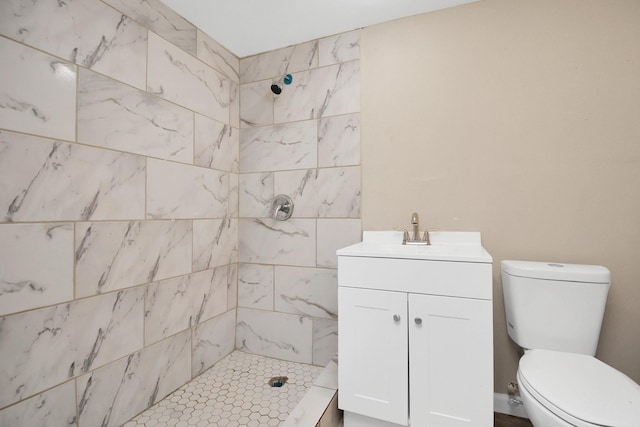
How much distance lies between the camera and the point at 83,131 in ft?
4.01

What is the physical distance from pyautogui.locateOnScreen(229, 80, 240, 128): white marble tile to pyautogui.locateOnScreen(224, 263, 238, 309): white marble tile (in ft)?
3.45

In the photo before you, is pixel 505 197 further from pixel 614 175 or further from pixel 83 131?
pixel 83 131

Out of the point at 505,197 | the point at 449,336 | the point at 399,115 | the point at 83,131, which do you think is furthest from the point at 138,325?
the point at 505,197

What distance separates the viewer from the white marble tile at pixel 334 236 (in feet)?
6.05

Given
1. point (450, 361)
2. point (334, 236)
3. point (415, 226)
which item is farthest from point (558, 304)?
point (334, 236)

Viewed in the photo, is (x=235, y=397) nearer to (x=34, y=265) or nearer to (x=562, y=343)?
(x=34, y=265)

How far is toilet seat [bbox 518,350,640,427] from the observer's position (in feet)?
2.87

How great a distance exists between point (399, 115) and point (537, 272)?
1100 millimetres

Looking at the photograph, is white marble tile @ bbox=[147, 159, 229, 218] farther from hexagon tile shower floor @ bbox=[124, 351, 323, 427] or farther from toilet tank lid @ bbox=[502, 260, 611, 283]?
toilet tank lid @ bbox=[502, 260, 611, 283]

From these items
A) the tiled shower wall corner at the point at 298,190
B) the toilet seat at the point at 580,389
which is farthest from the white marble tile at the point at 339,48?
the toilet seat at the point at 580,389

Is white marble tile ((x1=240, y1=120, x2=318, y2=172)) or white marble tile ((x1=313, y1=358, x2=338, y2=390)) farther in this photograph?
white marble tile ((x1=240, y1=120, x2=318, y2=172))

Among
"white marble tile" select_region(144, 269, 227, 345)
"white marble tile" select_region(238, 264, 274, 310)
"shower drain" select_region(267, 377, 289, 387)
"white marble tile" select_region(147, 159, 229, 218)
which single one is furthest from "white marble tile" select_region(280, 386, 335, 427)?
"white marble tile" select_region(147, 159, 229, 218)

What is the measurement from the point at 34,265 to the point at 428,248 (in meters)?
1.70

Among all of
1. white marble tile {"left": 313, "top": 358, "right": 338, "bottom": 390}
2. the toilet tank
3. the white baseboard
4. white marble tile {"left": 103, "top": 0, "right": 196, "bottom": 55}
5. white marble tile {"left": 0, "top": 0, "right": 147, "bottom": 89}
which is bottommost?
the white baseboard
